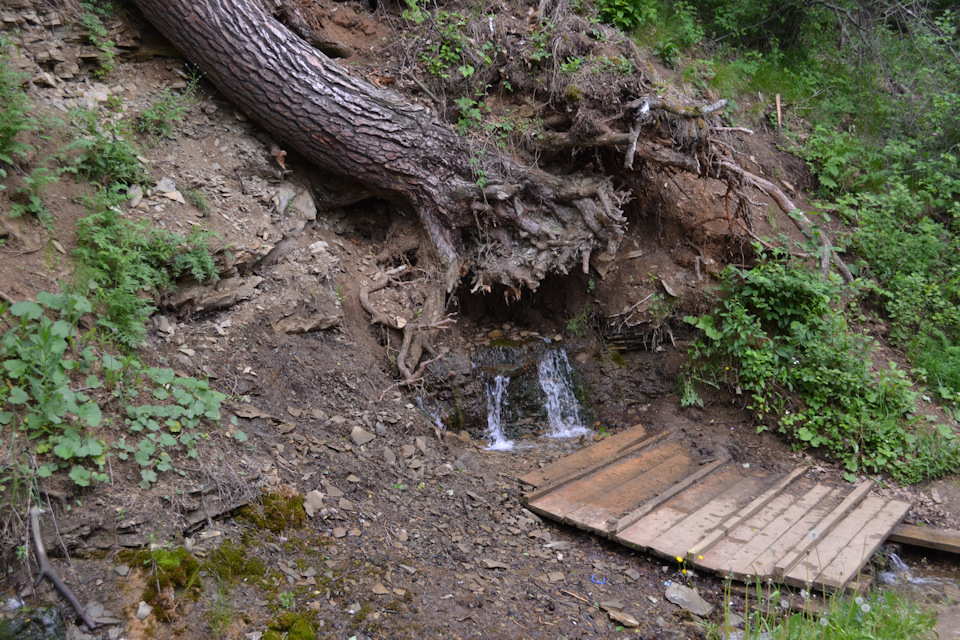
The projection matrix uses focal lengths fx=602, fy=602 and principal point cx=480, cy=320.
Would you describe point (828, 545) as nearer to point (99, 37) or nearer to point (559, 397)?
point (559, 397)

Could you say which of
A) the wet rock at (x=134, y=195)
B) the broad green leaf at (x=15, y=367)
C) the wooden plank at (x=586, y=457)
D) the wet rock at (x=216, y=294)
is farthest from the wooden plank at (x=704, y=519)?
the wet rock at (x=134, y=195)

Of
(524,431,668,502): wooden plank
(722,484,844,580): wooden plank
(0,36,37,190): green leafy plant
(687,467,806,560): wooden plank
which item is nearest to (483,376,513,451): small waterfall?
(524,431,668,502): wooden plank

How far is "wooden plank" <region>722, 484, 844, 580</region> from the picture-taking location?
Answer: 3.82 metres

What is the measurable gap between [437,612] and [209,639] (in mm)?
1163

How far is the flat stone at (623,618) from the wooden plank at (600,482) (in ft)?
2.74

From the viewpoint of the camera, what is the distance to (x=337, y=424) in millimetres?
4430

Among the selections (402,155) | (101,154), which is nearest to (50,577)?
(101,154)

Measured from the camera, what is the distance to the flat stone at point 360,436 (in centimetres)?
441

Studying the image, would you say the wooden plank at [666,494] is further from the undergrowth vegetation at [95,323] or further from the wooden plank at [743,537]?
the undergrowth vegetation at [95,323]

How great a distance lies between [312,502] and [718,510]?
2972 millimetres

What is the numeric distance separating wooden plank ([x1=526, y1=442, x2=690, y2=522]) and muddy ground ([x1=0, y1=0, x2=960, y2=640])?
17cm

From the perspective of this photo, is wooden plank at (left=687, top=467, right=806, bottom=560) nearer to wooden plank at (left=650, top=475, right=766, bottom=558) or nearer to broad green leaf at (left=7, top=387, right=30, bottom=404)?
wooden plank at (left=650, top=475, right=766, bottom=558)

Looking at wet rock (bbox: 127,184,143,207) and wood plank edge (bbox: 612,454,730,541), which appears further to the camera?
wet rock (bbox: 127,184,143,207)

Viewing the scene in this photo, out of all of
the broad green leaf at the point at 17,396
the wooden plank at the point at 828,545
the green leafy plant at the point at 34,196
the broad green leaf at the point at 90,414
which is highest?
the green leafy plant at the point at 34,196
